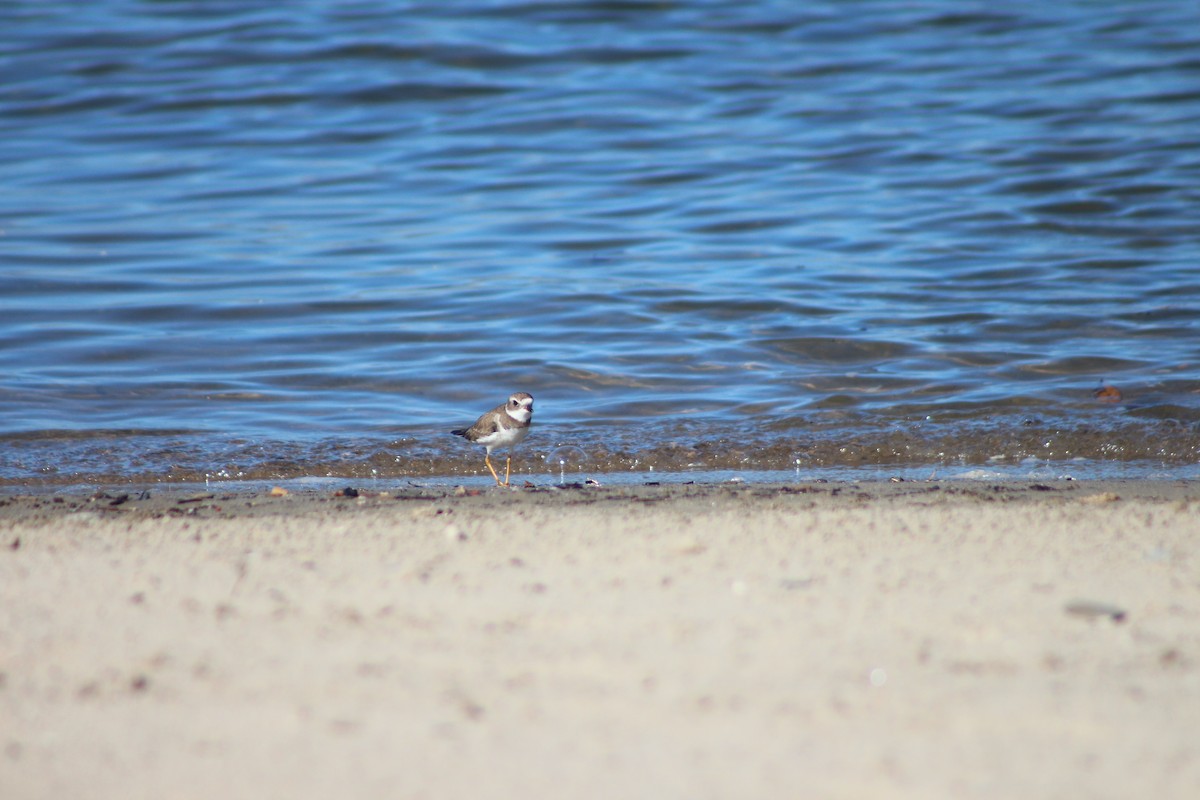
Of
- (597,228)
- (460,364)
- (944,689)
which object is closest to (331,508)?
(944,689)

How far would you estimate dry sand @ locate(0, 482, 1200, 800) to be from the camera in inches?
100

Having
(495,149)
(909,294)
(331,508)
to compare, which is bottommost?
(331,508)

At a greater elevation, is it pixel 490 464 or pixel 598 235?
pixel 598 235

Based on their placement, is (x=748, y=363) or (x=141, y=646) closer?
(x=141, y=646)

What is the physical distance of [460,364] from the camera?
8570 millimetres

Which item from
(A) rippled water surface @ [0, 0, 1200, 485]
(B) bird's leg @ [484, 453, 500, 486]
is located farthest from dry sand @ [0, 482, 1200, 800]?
(A) rippled water surface @ [0, 0, 1200, 485]

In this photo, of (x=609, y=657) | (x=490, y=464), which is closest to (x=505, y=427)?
(x=490, y=464)

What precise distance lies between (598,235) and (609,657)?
8926mm

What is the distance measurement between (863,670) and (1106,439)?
4341 millimetres

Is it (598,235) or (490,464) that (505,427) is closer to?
(490,464)

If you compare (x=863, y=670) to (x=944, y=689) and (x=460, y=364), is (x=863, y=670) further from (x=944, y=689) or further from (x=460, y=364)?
(x=460, y=364)

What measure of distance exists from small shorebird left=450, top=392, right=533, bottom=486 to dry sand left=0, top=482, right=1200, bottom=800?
1.80m

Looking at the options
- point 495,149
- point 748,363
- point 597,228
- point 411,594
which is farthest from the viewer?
point 495,149

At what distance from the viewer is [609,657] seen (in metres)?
3.04
